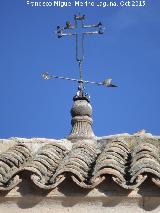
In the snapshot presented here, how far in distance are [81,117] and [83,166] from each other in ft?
35.9

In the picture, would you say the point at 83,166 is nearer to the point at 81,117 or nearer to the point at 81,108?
the point at 81,117

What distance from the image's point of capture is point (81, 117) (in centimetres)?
1622

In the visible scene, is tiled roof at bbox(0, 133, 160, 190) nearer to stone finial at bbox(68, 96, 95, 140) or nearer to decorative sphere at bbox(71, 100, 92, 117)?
stone finial at bbox(68, 96, 95, 140)

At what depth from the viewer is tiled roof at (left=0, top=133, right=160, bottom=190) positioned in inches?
181

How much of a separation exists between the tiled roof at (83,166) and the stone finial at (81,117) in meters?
9.31

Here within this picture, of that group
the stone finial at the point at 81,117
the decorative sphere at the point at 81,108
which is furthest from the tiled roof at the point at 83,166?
the decorative sphere at the point at 81,108

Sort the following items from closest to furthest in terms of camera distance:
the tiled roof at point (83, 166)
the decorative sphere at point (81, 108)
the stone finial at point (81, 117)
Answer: the tiled roof at point (83, 166), the stone finial at point (81, 117), the decorative sphere at point (81, 108)

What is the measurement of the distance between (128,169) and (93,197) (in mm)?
719

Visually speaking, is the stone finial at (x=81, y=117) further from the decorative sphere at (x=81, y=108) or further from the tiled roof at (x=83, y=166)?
the tiled roof at (x=83, y=166)

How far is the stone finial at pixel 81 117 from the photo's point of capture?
52.4 feet

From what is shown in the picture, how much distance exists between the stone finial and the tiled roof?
9314mm

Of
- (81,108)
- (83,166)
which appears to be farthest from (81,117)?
(83,166)

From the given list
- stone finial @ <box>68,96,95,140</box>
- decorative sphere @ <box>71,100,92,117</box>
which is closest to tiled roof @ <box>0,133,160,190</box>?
stone finial @ <box>68,96,95,140</box>

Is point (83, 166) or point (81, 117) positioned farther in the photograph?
point (81, 117)
